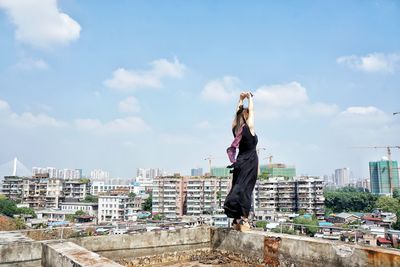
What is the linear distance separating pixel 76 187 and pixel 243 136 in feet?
303

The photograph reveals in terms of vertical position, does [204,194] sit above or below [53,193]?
above

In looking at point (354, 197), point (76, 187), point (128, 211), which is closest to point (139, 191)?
point (76, 187)

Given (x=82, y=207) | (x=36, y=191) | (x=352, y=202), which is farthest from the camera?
(x=36, y=191)

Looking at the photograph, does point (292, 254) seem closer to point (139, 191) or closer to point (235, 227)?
point (235, 227)

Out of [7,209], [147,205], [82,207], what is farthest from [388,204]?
[7,209]

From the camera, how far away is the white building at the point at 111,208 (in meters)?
75.8

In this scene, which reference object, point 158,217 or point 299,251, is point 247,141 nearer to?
point 299,251

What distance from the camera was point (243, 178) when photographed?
621 centimetres

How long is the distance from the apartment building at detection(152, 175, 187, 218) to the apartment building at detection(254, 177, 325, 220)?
702 inches

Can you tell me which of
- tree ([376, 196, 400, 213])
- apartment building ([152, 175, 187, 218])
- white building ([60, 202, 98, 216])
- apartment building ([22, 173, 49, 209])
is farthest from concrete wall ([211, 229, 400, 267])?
apartment building ([22, 173, 49, 209])

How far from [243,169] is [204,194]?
68.5 m

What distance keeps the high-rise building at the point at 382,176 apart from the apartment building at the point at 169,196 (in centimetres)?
9666

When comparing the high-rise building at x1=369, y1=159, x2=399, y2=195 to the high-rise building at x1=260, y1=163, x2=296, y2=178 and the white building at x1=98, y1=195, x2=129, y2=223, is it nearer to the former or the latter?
the high-rise building at x1=260, y1=163, x2=296, y2=178

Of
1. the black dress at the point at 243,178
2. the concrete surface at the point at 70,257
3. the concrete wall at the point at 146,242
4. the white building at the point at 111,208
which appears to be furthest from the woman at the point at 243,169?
the white building at the point at 111,208
